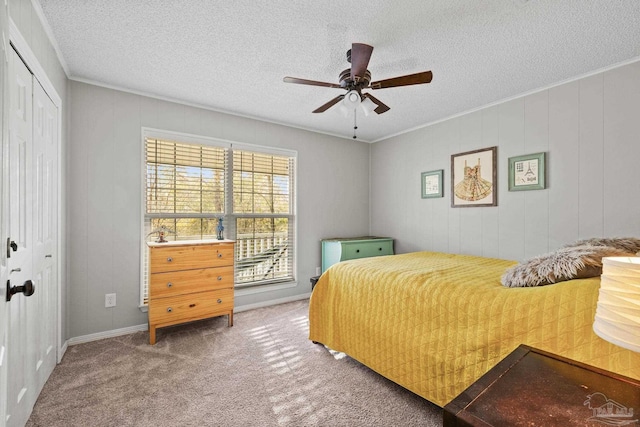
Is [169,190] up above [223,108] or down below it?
below

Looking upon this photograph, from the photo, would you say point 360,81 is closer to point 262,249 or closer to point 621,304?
point 621,304

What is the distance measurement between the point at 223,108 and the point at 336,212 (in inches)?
84.5

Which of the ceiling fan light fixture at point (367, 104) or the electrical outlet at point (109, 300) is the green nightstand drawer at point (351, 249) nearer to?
the ceiling fan light fixture at point (367, 104)

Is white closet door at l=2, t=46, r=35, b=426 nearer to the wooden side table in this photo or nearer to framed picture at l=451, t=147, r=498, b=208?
the wooden side table

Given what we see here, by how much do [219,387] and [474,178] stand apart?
3384mm

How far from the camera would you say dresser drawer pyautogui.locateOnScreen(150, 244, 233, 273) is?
9.07ft

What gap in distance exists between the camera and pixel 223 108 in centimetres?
354

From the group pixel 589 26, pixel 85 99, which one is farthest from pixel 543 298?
pixel 85 99

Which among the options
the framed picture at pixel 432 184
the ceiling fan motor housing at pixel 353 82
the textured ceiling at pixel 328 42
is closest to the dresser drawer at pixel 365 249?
the framed picture at pixel 432 184

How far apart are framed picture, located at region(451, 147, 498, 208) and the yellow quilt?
108 centimetres

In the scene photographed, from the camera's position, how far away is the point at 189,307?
2.91 m

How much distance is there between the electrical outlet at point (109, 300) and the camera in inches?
114

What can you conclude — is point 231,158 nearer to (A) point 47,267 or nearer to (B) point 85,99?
(B) point 85,99

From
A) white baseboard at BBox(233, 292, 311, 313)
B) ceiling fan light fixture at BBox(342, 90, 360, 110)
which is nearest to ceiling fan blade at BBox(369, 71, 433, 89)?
ceiling fan light fixture at BBox(342, 90, 360, 110)
